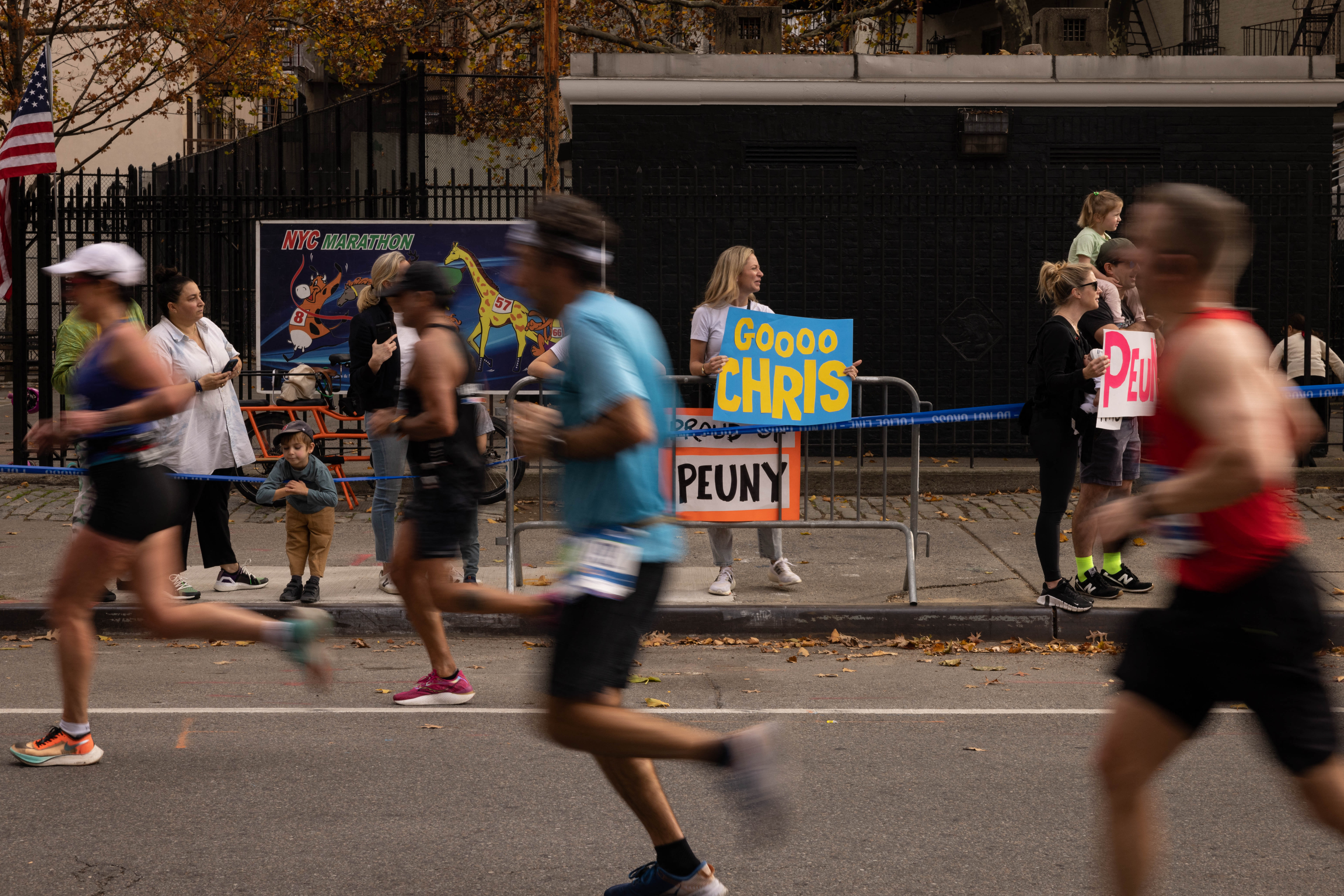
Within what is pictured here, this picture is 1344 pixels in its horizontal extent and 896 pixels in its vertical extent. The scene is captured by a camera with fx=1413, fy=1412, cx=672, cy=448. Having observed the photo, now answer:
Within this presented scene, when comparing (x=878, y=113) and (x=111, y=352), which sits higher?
(x=878, y=113)

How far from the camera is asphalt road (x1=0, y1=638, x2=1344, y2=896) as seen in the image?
4141 mm

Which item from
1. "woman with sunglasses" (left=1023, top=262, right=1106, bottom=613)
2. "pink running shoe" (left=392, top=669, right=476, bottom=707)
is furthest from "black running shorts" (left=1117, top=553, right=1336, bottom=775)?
"woman with sunglasses" (left=1023, top=262, right=1106, bottom=613)

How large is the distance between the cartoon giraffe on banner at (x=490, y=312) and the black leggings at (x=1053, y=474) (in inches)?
204

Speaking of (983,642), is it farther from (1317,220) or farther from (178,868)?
(1317,220)

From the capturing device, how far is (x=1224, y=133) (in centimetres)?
1395

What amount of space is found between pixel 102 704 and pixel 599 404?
3.68m

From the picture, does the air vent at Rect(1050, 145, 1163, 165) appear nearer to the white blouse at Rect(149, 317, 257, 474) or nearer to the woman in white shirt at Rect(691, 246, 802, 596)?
the woman in white shirt at Rect(691, 246, 802, 596)

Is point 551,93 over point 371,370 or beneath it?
over

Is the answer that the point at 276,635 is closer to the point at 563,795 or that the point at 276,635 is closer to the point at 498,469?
the point at 563,795

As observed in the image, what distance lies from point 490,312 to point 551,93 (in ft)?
15.7

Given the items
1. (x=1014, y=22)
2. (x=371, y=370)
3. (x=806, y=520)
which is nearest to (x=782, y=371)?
(x=806, y=520)

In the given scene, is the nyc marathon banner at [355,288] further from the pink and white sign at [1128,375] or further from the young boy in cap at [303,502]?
the pink and white sign at [1128,375]

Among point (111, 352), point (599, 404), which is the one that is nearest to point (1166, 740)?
point (599, 404)

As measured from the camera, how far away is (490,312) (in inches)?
465
